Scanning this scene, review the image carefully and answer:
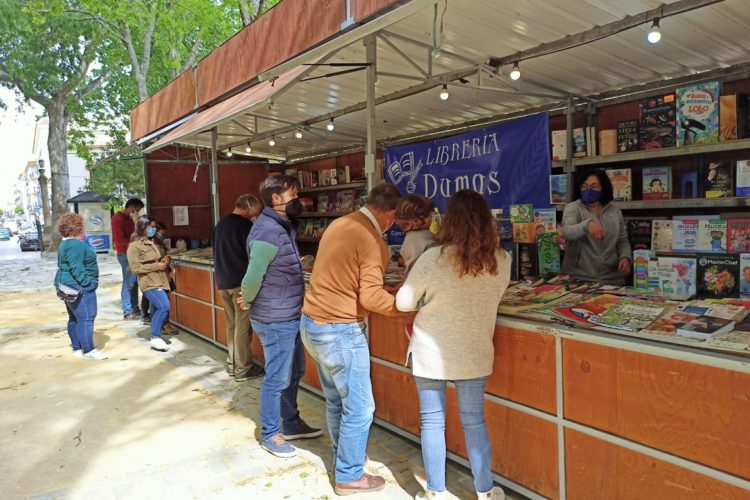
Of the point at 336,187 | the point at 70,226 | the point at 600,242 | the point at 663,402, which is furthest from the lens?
the point at 336,187

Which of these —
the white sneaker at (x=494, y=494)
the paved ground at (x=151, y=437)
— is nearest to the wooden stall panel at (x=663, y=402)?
the white sneaker at (x=494, y=494)

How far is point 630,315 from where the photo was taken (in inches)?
97.8

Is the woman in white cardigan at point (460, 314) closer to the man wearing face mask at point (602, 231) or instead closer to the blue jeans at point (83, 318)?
the man wearing face mask at point (602, 231)

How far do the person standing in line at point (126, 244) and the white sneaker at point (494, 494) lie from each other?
6.89 metres

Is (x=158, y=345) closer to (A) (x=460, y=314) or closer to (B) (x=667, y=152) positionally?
(A) (x=460, y=314)

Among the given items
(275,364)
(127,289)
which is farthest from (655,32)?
(127,289)

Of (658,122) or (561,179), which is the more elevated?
(658,122)

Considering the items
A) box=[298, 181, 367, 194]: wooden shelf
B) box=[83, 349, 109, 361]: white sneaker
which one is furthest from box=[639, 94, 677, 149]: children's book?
box=[83, 349, 109, 361]: white sneaker

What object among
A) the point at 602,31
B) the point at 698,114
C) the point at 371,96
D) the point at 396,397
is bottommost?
the point at 396,397

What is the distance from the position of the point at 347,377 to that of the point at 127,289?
669cm

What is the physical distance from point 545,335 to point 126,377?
4425 millimetres

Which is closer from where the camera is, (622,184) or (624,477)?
(624,477)

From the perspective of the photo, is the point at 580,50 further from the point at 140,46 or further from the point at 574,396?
the point at 140,46

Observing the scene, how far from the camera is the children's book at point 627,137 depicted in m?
4.82
